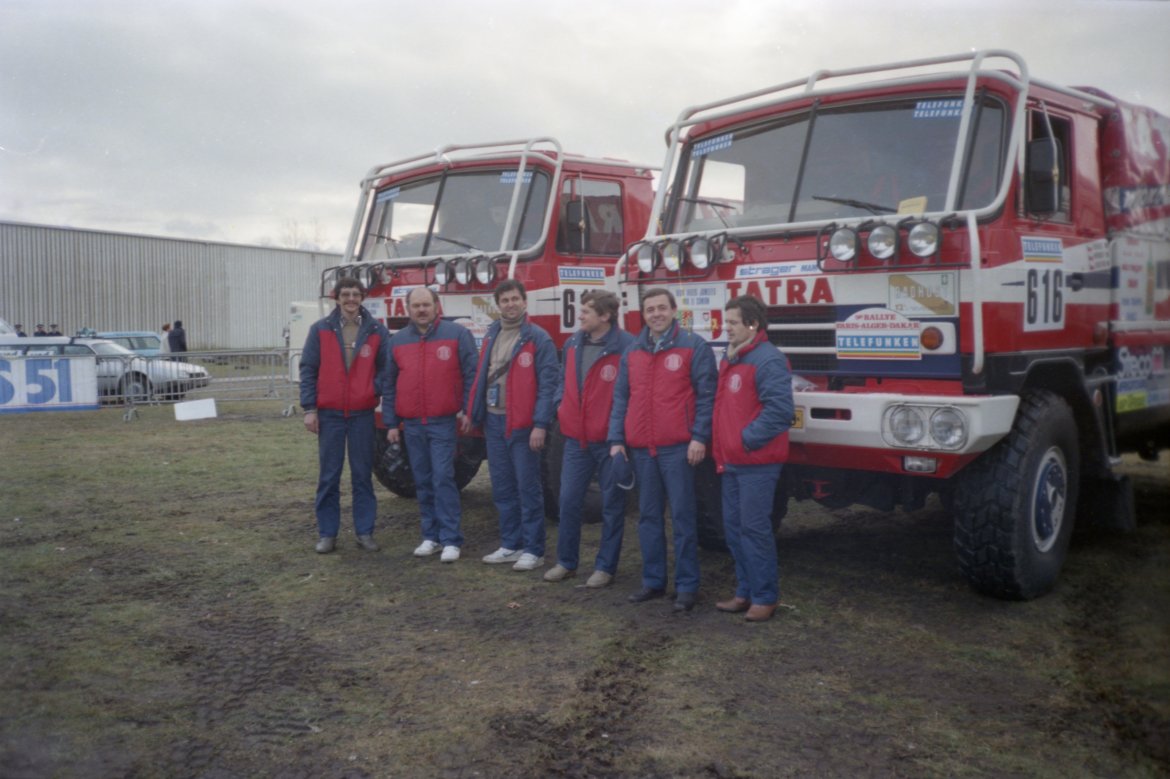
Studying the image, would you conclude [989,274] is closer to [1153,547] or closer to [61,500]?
[1153,547]

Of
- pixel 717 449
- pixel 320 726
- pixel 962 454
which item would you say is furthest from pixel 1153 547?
pixel 320 726

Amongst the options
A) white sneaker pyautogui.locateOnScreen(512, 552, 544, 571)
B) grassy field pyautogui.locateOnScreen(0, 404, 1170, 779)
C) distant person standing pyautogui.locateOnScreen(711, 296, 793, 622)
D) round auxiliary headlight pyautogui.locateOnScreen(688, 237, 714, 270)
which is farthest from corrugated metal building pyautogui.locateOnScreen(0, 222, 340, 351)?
distant person standing pyautogui.locateOnScreen(711, 296, 793, 622)

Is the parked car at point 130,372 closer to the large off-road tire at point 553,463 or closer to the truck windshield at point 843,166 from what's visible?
the large off-road tire at point 553,463

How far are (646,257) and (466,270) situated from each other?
1.93m

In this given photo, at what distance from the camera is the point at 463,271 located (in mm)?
7883

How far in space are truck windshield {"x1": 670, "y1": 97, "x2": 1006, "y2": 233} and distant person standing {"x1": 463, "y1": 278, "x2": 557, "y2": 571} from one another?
1234mm

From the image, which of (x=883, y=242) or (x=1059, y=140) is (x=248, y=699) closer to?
(x=883, y=242)

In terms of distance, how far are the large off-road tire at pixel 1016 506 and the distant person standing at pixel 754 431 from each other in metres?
1.06

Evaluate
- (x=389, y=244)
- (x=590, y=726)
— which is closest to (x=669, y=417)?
(x=590, y=726)

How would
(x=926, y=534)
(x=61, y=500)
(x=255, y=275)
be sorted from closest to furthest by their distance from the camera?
1. (x=926, y=534)
2. (x=61, y=500)
3. (x=255, y=275)

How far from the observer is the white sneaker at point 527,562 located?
6691 mm

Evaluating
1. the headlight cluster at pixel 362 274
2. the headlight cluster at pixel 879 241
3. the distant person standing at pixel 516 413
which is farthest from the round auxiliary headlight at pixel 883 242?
the headlight cluster at pixel 362 274

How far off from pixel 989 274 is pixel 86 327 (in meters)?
32.7

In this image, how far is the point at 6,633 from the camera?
209 inches
